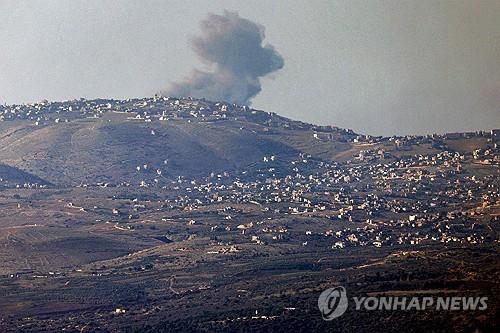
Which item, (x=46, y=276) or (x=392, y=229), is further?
(x=392, y=229)

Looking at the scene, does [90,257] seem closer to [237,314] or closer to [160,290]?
[160,290]

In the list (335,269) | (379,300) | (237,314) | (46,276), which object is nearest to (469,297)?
(379,300)

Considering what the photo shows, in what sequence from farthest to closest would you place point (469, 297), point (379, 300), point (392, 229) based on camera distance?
point (392, 229), point (379, 300), point (469, 297)

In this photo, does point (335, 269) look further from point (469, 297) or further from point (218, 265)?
point (469, 297)

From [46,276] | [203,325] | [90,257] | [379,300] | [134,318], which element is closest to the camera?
[379,300]

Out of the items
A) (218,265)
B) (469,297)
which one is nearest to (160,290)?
(218,265)

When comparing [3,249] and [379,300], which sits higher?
[3,249]

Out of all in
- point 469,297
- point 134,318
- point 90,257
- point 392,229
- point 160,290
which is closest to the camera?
point 469,297

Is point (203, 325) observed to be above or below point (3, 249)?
below

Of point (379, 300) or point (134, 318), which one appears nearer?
point (379, 300)
